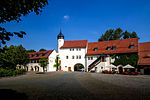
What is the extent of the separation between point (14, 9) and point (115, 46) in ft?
215

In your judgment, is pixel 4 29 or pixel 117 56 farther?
pixel 117 56

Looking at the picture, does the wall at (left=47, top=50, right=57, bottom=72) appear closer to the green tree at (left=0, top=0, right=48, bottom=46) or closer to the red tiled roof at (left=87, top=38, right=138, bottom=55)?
the red tiled roof at (left=87, top=38, right=138, bottom=55)

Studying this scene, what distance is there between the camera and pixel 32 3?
23.7ft

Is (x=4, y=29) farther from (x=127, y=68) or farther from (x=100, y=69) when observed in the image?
(x=100, y=69)

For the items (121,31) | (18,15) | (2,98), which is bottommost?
(2,98)

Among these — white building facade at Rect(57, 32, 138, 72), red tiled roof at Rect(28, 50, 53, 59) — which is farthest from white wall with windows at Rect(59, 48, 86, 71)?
red tiled roof at Rect(28, 50, 53, 59)

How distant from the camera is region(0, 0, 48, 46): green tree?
6.76 m

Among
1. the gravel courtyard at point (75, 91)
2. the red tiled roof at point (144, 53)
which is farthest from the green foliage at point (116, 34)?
the gravel courtyard at point (75, 91)

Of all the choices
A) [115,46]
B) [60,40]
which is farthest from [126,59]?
[60,40]

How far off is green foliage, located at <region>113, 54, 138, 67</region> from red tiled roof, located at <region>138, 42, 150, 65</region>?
1.57m

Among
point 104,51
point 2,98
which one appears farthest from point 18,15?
point 104,51

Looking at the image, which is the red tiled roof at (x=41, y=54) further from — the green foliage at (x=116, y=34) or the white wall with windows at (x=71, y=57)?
the green foliage at (x=116, y=34)

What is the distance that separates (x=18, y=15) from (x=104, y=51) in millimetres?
65379

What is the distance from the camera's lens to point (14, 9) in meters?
7.05
